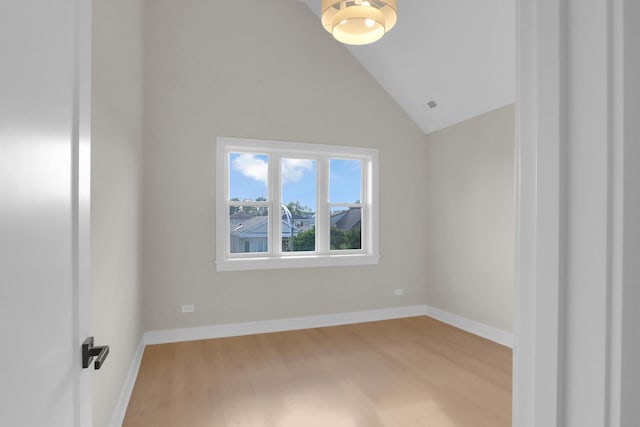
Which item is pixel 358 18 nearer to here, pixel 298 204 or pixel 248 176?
pixel 248 176

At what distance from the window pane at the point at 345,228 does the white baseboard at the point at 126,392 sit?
244cm

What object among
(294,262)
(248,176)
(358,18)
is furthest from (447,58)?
(294,262)

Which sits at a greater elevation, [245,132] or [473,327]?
[245,132]

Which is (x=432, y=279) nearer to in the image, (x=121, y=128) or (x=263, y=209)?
(x=263, y=209)

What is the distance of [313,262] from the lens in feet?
13.6

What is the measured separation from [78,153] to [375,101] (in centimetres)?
409

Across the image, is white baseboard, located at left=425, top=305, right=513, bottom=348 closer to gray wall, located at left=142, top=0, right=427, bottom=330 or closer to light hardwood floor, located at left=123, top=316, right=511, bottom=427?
light hardwood floor, located at left=123, top=316, right=511, bottom=427

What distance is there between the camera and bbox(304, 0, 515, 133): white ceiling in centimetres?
303

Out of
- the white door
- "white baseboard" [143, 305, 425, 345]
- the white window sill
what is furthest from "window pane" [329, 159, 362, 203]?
the white door

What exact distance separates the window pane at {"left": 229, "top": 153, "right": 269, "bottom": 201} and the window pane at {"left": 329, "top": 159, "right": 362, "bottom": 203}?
2.89 feet

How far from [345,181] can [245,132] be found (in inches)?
56.8

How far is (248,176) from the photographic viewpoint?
408cm

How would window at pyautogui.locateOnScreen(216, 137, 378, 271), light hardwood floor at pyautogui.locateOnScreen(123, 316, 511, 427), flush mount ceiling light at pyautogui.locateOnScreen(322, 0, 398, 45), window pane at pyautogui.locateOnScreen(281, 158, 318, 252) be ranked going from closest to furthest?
light hardwood floor at pyautogui.locateOnScreen(123, 316, 511, 427)
flush mount ceiling light at pyautogui.locateOnScreen(322, 0, 398, 45)
window at pyautogui.locateOnScreen(216, 137, 378, 271)
window pane at pyautogui.locateOnScreen(281, 158, 318, 252)
